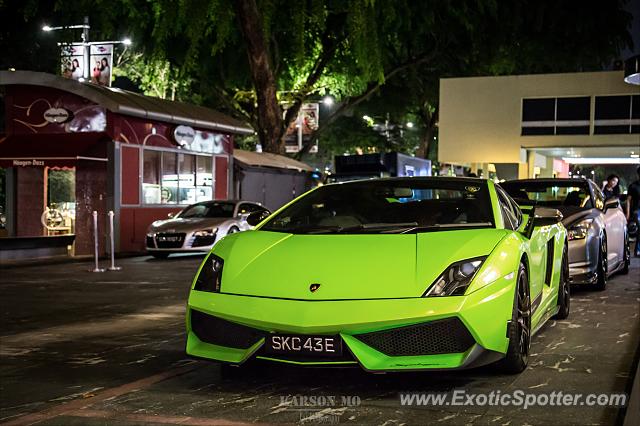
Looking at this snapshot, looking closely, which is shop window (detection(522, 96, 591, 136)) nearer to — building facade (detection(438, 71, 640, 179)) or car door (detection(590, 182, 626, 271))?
building facade (detection(438, 71, 640, 179))

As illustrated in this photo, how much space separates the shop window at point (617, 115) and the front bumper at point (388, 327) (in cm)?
3471

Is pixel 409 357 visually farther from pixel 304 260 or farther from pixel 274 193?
pixel 274 193

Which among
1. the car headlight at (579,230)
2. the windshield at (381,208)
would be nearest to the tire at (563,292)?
the windshield at (381,208)

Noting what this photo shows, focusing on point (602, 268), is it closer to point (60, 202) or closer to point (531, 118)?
point (60, 202)

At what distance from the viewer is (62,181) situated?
915 inches

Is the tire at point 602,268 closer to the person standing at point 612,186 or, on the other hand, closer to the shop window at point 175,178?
the person standing at point 612,186

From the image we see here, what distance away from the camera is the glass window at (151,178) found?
22.7 meters

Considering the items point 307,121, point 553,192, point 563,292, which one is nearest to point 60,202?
point 553,192

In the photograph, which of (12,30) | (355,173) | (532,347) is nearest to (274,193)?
(355,173)

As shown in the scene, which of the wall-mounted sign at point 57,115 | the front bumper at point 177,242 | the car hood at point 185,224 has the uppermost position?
the wall-mounted sign at point 57,115

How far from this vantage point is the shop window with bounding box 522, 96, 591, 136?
38.3 m

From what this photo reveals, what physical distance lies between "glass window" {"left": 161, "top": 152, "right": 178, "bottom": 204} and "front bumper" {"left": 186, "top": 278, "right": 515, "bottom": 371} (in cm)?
1876

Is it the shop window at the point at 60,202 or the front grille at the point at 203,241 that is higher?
the shop window at the point at 60,202

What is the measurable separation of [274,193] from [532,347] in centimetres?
2469
